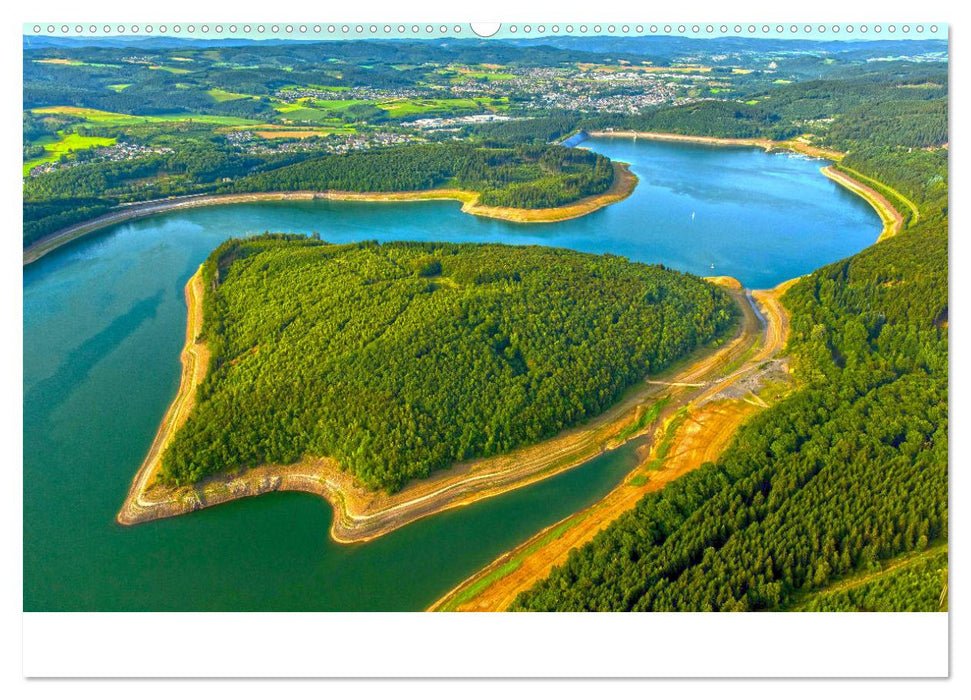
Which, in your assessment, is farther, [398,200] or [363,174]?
[363,174]

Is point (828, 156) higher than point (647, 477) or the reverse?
higher

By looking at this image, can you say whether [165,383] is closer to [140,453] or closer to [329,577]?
[140,453]

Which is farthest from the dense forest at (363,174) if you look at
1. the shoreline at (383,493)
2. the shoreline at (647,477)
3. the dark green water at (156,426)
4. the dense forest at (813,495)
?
the shoreline at (383,493)

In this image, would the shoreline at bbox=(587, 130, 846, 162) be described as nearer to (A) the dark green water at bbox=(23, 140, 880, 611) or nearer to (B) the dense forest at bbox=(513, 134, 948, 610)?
(A) the dark green water at bbox=(23, 140, 880, 611)

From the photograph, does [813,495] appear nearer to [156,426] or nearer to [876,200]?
[156,426]

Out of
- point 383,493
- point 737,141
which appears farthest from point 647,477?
point 737,141

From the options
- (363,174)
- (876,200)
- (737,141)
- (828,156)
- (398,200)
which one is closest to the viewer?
(876,200)
